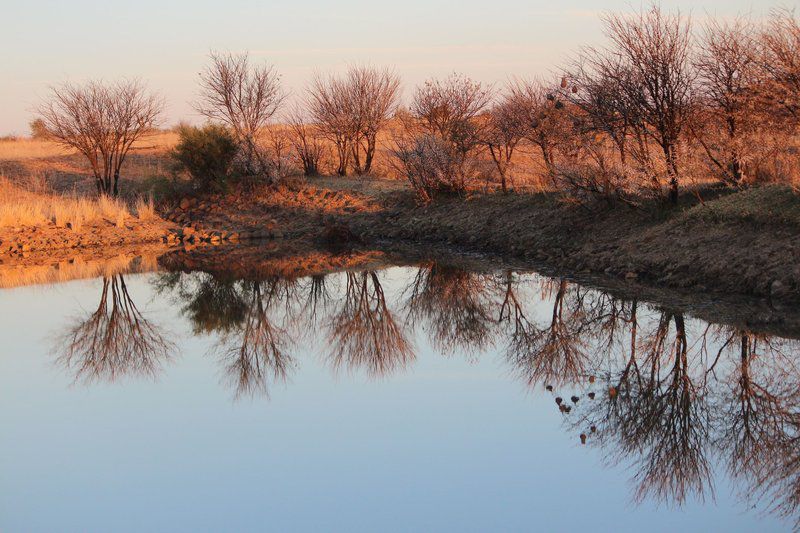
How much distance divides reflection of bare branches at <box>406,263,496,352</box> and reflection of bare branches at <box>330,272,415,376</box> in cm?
54

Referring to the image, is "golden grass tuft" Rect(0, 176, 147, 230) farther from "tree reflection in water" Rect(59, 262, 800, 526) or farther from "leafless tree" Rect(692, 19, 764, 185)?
"leafless tree" Rect(692, 19, 764, 185)

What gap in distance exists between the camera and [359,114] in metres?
30.9

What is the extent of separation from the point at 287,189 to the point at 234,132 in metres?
5.46

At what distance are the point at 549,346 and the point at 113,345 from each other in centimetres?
685

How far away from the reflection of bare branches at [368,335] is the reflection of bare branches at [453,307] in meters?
0.54

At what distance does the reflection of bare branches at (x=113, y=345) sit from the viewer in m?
11.4

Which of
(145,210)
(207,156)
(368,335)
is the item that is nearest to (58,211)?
(145,210)

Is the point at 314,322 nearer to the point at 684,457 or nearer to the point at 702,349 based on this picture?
the point at 702,349

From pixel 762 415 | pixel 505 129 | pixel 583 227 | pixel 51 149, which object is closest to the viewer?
pixel 762 415

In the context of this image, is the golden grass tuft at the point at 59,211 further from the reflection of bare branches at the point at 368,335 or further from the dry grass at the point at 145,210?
the reflection of bare branches at the point at 368,335

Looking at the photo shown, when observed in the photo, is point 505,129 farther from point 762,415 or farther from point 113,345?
point 762,415

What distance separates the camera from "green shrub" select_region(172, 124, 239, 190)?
2808 centimetres

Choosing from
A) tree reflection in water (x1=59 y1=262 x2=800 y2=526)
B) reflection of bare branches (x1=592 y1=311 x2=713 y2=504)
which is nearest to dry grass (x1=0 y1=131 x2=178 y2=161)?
tree reflection in water (x1=59 y1=262 x2=800 y2=526)

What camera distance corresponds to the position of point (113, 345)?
42.3 ft
